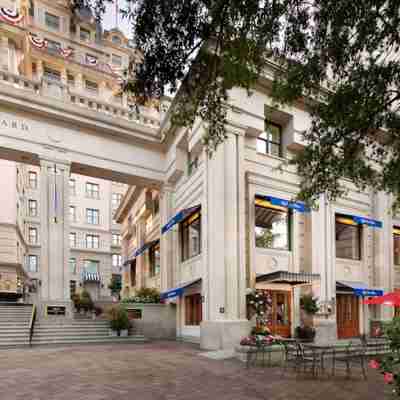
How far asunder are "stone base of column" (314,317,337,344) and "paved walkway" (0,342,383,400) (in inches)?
295

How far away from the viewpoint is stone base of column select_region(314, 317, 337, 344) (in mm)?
18625

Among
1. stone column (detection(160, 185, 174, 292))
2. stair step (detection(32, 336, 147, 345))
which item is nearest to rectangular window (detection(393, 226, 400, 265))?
stone column (detection(160, 185, 174, 292))

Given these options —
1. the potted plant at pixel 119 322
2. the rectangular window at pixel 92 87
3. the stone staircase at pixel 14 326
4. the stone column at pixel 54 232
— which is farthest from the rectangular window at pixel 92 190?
the potted plant at pixel 119 322

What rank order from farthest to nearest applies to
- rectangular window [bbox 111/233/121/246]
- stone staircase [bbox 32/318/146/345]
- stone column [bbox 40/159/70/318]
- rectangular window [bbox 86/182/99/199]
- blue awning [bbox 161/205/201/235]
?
rectangular window [bbox 111/233/121/246] < rectangular window [bbox 86/182/99/199] < stone column [bbox 40/159/70/318] < blue awning [bbox 161/205/201/235] < stone staircase [bbox 32/318/146/345]

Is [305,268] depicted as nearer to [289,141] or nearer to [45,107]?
[289,141]

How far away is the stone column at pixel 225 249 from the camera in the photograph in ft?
51.9

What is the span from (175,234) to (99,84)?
104ft

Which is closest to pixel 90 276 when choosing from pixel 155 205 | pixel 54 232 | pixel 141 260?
pixel 141 260

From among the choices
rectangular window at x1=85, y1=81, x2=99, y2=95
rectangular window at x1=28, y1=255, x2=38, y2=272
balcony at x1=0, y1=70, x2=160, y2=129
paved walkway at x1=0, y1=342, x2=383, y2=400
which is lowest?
paved walkway at x1=0, y1=342, x2=383, y2=400

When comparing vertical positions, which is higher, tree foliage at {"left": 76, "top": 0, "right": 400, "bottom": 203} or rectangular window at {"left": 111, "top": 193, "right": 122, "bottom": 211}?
rectangular window at {"left": 111, "top": 193, "right": 122, "bottom": 211}

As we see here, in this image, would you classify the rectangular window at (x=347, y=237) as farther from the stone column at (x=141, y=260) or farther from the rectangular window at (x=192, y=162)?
the stone column at (x=141, y=260)

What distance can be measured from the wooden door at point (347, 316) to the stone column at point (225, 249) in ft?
23.1

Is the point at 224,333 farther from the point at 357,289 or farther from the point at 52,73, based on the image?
the point at 52,73

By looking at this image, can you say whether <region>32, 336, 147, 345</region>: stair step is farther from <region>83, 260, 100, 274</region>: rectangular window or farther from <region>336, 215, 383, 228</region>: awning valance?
<region>83, 260, 100, 274</region>: rectangular window
